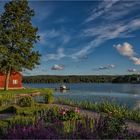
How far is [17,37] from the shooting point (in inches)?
2254

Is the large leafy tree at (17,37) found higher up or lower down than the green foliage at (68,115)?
higher up

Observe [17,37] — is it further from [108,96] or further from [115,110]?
[115,110]

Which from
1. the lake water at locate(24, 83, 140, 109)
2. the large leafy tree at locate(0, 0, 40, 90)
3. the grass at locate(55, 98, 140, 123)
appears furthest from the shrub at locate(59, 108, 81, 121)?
the large leafy tree at locate(0, 0, 40, 90)

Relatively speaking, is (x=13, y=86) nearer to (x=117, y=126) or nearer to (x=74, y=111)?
(x=74, y=111)

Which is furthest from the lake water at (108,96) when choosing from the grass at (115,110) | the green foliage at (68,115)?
the green foliage at (68,115)

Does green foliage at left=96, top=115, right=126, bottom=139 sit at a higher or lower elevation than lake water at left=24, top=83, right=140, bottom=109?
higher

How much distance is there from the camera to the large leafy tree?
57.2 m

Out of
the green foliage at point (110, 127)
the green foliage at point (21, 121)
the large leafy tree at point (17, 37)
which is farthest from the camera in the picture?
the large leafy tree at point (17, 37)

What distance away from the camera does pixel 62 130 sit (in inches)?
413

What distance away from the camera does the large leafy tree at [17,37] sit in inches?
2250

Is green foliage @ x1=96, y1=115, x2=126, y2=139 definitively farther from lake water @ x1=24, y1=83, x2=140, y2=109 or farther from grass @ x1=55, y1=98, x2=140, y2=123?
lake water @ x1=24, y1=83, x2=140, y2=109

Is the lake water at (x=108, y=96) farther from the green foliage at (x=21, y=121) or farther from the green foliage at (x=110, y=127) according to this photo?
the green foliage at (x=110, y=127)

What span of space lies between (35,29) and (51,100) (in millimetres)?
27722

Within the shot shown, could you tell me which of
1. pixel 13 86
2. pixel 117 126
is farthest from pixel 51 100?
pixel 13 86
